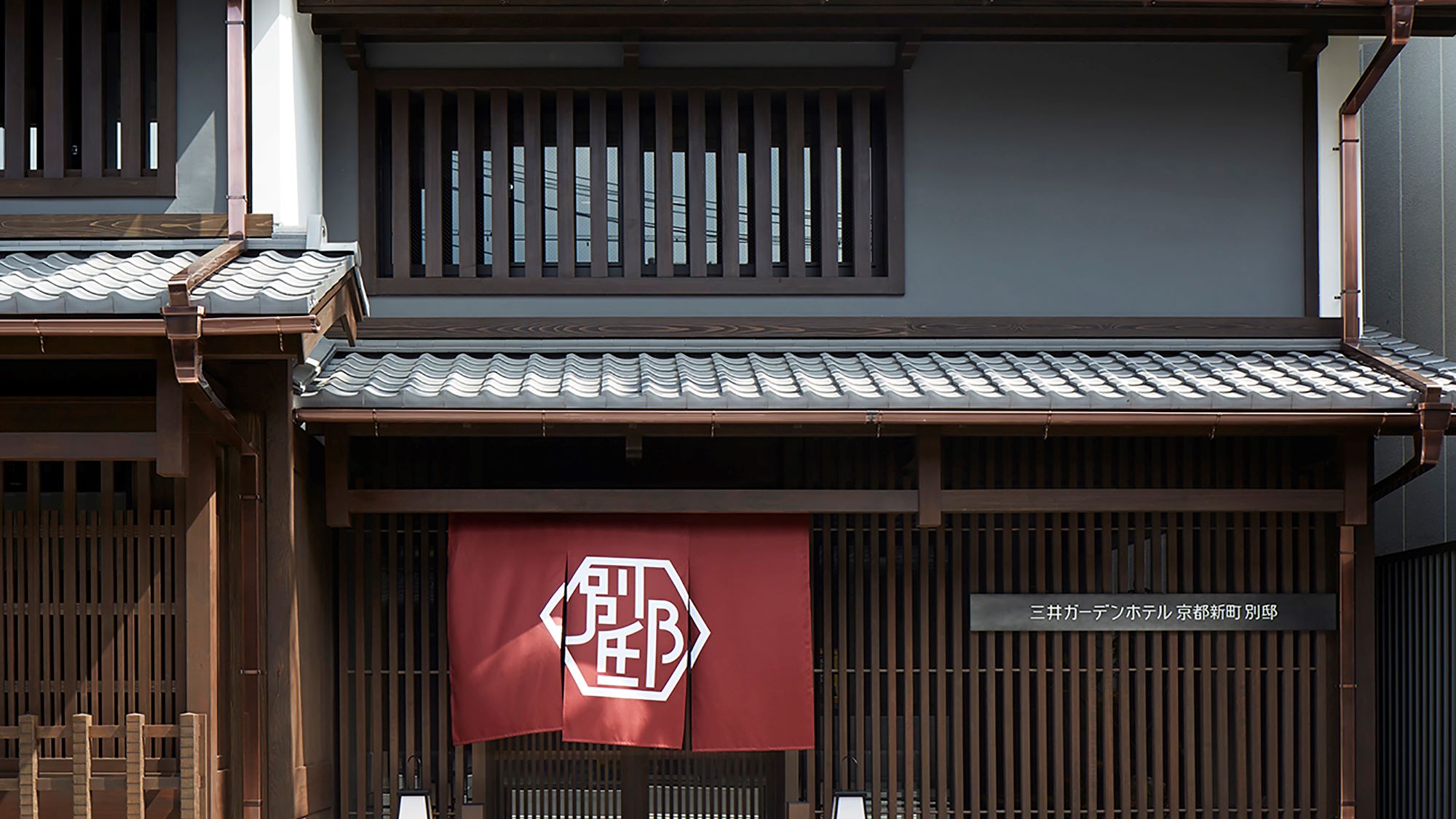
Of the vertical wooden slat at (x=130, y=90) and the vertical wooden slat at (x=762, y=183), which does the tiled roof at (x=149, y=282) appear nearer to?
the vertical wooden slat at (x=130, y=90)

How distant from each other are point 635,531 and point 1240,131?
15.9 feet

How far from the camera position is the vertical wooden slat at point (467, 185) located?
9109mm

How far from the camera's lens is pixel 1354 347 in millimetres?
8844

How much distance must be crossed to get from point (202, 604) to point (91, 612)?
656 mm

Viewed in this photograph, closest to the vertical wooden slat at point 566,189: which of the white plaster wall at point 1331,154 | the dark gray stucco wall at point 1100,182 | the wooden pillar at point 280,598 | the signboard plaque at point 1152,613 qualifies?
the dark gray stucco wall at point 1100,182

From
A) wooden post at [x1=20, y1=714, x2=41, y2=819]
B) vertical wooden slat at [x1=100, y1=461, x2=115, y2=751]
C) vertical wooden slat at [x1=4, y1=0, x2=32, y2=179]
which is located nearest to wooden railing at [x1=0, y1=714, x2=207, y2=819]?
wooden post at [x1=20, y1=714, x2=41, y2=819]

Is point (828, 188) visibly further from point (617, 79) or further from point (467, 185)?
point (467, 185)

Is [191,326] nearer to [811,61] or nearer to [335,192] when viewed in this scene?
[335,192]

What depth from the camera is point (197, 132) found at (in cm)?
815

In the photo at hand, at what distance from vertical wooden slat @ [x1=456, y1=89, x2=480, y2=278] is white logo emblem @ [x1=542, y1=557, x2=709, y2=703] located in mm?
2214

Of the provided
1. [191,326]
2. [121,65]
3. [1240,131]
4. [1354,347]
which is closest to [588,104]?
[121,65]

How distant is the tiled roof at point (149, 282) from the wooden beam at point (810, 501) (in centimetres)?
153

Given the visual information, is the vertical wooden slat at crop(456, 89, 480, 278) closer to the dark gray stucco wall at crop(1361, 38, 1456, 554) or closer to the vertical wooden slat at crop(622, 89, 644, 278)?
the vertical wooden slat at crop(622, 89, 644, 278)

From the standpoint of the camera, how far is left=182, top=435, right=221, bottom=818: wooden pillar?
22.8 ft
